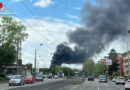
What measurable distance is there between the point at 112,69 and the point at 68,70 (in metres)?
33.6

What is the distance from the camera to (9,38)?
7231 cm

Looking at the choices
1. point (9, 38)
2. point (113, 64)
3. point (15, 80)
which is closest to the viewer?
point (15, 80)

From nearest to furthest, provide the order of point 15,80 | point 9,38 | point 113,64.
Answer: point 15,80 < point 9,38 < point 113,64

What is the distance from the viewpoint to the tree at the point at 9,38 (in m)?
68.3

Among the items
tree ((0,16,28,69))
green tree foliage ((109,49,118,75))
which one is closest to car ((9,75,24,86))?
tree ((0,16,28,69))

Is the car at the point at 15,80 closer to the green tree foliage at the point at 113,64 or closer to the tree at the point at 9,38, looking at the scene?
the tree at the point at 9,38

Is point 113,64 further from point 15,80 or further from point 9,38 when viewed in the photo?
point 15,80

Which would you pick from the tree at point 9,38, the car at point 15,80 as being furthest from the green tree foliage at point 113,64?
the car at point 15,80

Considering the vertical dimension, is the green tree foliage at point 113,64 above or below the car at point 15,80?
above

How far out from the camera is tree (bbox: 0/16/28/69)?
68312 mm

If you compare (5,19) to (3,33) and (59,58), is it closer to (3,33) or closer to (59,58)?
(3,33)

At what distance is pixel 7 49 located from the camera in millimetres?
69188

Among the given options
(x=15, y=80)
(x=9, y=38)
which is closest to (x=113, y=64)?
(x=9, y=38)

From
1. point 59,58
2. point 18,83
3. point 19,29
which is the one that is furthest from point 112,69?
point 18,83
